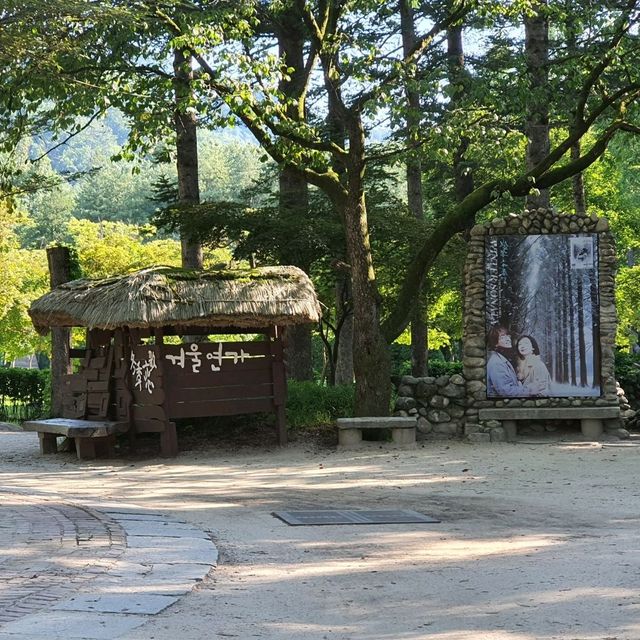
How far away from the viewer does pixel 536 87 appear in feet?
55.7

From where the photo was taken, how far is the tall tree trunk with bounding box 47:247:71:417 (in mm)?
19344

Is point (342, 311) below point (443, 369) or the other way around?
the other way around

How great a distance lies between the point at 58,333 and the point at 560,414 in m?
10.3

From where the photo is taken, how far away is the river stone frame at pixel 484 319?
621 inches

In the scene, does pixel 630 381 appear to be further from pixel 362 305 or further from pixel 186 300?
pixel 186 300

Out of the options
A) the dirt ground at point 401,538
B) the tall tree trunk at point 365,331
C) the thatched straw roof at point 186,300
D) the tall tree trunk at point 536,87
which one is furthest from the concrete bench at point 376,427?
the tall tree trunk at point 536,87

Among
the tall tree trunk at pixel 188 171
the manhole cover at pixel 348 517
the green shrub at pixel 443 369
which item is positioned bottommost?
the manhole cover at pixel 348 517

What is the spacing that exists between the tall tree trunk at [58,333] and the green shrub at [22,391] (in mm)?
7608

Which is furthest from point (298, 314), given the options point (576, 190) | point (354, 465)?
point (576, 190)

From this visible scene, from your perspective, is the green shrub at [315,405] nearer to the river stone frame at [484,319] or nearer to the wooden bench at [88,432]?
the river stone frame at [484,319]

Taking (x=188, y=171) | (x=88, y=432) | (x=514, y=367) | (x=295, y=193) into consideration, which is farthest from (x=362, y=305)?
(x=188, y=171)

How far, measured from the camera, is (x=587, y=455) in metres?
14.0

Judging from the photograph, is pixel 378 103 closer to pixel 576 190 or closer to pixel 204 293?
pixel 204 293

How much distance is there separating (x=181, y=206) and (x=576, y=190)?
11.9 meters
